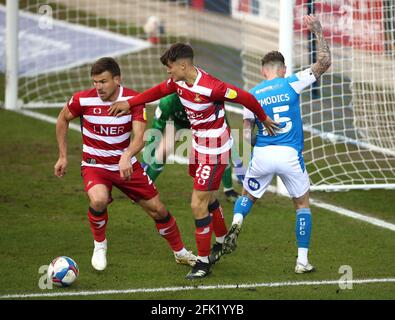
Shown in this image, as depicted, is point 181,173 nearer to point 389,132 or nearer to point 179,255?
point 389,132

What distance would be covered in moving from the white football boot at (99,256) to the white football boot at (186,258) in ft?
2.28

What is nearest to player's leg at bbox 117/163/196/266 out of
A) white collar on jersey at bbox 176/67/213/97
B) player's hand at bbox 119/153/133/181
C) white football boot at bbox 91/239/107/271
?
player's hand at bbox 119/153/133/181

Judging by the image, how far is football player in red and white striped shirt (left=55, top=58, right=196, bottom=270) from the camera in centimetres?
927

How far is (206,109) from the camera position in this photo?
9211 mm

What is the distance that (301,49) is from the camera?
559 inches

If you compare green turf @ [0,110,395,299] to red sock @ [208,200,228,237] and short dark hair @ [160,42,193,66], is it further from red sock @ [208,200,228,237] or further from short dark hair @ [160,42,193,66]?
short dark hair @ [160,42,193,66]

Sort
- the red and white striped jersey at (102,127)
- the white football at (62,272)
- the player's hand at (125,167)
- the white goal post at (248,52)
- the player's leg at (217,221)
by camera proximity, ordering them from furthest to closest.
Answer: the white goal post at (248,52) < the player's leg at (217,221) < the red and white striped jersey at (102,127) < the player's hand at (125,167) < the white football at (62,272)

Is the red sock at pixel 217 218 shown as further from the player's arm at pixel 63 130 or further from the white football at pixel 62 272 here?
the white football at pixel 62 272

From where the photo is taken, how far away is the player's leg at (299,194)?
30.6 ft

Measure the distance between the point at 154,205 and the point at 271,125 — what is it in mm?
1306

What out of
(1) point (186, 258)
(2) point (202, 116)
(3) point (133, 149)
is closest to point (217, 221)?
(1) point (186, 258)

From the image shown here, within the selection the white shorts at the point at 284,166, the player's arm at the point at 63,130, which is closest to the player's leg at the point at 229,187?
the white shorts at the point at 284,166
